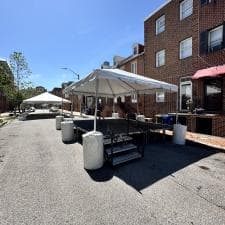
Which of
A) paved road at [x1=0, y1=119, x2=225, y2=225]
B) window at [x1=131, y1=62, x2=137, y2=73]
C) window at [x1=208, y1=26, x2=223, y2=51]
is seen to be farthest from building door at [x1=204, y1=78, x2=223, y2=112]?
window at [x1=131, y1=62, x2=137, y2=73]

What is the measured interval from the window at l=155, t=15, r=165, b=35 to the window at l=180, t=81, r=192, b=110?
536 centimetres

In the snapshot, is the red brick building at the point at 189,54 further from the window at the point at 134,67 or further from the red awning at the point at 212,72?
the window at the point at 134,67

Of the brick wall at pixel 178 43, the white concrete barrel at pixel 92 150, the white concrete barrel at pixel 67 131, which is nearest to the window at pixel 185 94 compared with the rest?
the brick wall at pixel 178 43

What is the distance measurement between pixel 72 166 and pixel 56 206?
7.88ft

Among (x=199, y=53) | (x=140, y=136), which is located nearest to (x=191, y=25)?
(x=199, y=53)

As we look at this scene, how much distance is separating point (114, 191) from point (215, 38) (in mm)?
11333

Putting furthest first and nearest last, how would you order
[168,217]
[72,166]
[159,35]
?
[159,35]
[72,166]
[168,217]

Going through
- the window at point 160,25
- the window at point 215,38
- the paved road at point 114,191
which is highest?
the window at point 160,25

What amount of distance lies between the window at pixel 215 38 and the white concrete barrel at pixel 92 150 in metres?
9.75

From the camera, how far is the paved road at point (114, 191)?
3.52 meters

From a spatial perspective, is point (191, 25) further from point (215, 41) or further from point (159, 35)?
point (159, 35)

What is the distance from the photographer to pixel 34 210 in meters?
3.71

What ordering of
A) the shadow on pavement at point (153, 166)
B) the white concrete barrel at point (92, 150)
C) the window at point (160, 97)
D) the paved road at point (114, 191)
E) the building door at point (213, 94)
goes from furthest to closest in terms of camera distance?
the window at point (160, 97), the building door at point (213, 94), the white concrete barrel at point (92, 150), the shadow on pavement at point (153, 166), the paved road at point (114, 191)

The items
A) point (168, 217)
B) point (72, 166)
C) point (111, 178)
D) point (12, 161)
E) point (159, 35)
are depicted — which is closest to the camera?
point (168, 217)
